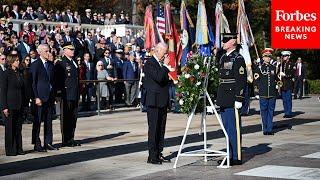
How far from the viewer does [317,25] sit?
15.4 m

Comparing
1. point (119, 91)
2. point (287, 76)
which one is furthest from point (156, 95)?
point (119, 91)

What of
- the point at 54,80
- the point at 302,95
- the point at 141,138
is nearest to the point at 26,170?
the point at 54,80

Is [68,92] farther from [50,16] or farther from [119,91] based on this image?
[50,16]

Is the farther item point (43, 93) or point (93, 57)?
point (93, 57)

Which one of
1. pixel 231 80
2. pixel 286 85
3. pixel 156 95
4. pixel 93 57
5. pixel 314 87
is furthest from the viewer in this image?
pixel 314 87

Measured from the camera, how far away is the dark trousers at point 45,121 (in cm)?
1378

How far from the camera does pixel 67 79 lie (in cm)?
1455

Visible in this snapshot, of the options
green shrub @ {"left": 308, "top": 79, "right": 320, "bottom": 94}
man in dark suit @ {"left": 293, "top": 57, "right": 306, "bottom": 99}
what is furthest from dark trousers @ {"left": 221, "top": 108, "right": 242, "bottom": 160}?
green shrub @ {"left": 308, "top": 79, "right": 320, "bottom": 94}

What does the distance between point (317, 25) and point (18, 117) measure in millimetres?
6933

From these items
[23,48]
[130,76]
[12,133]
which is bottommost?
[12,133]

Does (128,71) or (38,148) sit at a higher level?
(128,71)

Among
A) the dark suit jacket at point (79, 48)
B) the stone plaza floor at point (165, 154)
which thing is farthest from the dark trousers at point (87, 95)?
the stone plaza floor at point (165, 154)

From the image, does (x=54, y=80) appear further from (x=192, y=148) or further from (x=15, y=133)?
(x=192, y=148)

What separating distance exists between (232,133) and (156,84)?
63.4 inches
